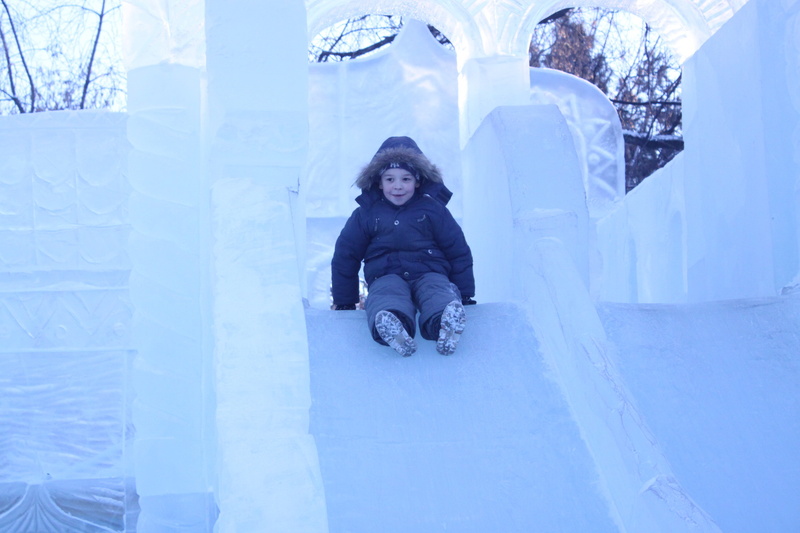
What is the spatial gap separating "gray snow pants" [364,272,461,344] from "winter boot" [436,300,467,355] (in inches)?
1.9

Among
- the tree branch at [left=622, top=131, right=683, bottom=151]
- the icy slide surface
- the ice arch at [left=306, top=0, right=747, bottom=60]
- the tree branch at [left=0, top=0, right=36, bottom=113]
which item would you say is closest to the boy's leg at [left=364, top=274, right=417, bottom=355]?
the icy slide surface

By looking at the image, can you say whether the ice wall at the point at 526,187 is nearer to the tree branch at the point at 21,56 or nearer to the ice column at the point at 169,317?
the ice column at the point at 169,317

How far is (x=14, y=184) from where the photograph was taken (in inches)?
218

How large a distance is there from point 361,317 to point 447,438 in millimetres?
773

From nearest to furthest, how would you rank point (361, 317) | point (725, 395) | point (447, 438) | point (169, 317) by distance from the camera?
1. point (447, 438)
2. point (725, 395)
3. point (361, 317)
4. point (169, 317)

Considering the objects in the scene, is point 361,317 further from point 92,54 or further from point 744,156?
point 92,54

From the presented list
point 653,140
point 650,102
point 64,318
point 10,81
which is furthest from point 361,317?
point 650,102

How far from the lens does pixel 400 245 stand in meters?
3.69

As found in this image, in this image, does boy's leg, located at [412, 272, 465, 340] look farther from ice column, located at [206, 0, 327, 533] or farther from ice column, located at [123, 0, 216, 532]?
ice column, located at [123, 0, 216, 532]

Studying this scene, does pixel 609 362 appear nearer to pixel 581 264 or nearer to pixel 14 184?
pixel 581 264

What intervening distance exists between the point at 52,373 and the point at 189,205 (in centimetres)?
188

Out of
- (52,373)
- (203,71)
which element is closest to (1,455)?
(52,373)

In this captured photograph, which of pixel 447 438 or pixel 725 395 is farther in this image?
pixel 725 395

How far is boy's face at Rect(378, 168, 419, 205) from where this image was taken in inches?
148
